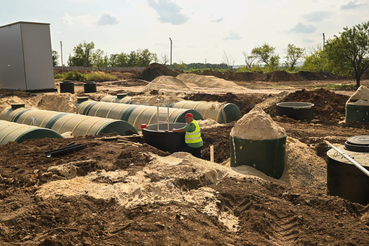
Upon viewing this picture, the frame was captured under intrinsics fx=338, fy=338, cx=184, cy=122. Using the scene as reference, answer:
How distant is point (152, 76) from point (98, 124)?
111 ft

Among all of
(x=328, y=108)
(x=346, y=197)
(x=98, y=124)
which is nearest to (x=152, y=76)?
(x=328, y=108)

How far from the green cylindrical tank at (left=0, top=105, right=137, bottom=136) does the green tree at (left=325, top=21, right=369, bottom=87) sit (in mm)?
23890

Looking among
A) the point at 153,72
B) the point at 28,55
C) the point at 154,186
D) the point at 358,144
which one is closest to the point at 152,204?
the point at 154,186

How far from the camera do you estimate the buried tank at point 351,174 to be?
6816 millimetres

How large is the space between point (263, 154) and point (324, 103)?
43.8ft

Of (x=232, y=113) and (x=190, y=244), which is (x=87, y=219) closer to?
(x=190, y=244)

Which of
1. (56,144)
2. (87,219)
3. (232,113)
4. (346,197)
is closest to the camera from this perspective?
(87,219)

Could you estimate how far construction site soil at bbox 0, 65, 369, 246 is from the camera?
4.70 meters

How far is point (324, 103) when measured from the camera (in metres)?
20.0

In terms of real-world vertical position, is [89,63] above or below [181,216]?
above

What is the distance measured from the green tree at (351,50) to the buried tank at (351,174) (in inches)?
962

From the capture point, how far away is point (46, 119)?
46.1 feet

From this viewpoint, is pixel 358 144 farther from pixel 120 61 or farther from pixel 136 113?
pixel 120 61

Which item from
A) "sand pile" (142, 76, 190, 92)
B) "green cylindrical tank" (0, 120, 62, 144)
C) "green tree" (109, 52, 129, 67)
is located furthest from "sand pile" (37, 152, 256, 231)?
"green tree" (109, 52, 129, 67)
